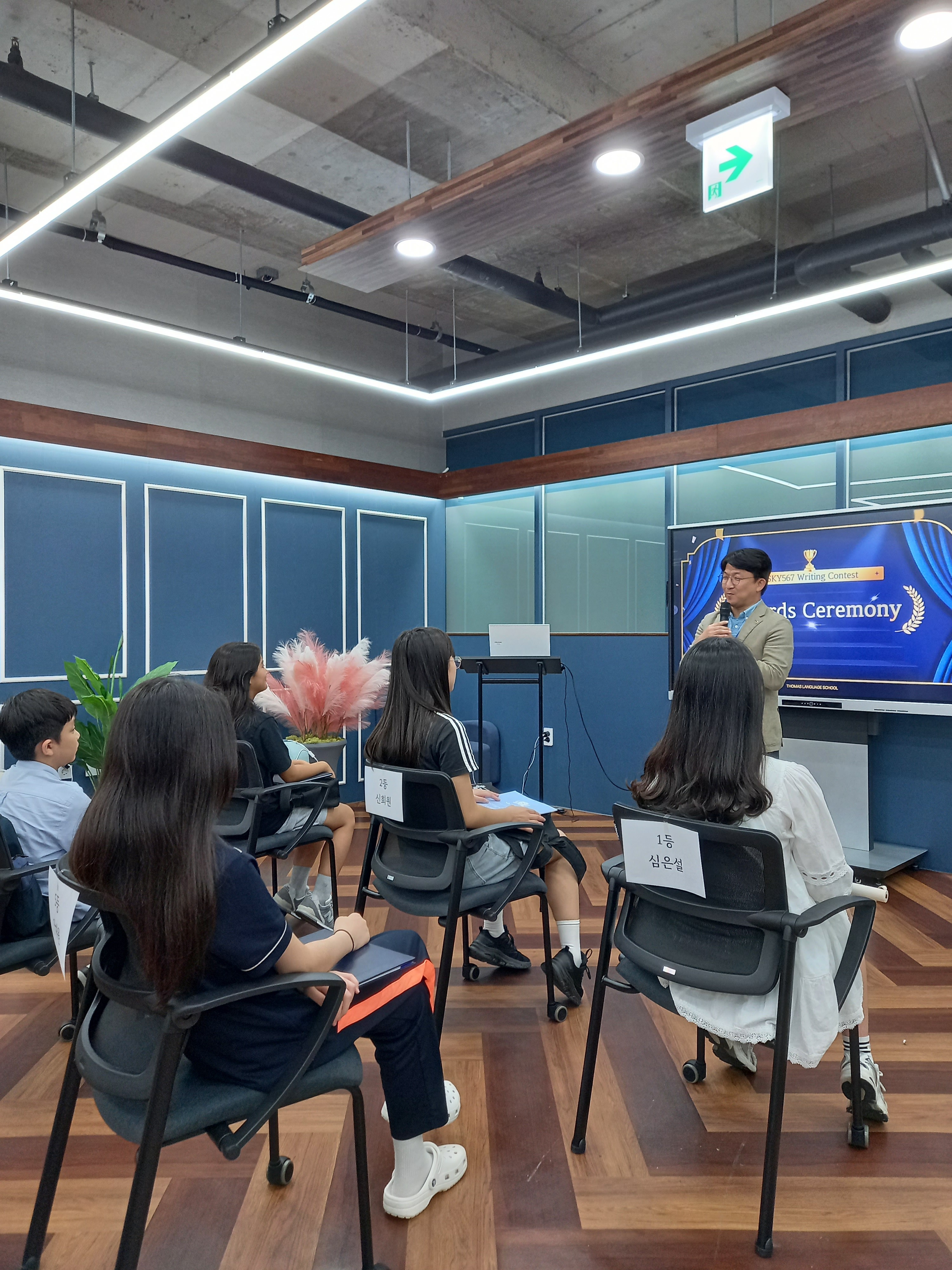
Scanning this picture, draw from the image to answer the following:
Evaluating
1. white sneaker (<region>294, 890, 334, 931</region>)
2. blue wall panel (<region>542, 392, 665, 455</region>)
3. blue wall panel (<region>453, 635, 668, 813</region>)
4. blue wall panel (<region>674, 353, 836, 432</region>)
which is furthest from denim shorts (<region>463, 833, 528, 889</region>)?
blue wall panel (<region>542, 392, 665, 455</region>)

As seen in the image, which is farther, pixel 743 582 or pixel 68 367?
pixel 68 367

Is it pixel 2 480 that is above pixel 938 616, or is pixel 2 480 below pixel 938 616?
above

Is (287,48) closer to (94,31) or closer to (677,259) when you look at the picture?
(94,31)

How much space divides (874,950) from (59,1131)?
291cm

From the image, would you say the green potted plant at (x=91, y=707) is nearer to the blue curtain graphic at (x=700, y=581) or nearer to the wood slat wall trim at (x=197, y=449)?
the wood slat wall trim at (x=197, y=449)

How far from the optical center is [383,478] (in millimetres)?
6246

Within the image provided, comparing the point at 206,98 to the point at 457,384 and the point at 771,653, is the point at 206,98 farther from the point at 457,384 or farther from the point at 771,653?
the point at 457,384

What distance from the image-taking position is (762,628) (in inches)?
140

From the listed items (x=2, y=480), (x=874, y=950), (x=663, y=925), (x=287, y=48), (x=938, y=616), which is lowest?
(x=874, y=950)

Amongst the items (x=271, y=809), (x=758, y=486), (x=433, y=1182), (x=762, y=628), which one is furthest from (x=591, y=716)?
(x=433, y=1182)

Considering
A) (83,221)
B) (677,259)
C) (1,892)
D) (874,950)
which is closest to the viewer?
(1,892)

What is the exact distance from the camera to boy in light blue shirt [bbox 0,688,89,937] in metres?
2.29

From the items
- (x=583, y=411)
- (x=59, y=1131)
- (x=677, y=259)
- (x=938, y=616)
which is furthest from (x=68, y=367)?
(x=938, y=616)

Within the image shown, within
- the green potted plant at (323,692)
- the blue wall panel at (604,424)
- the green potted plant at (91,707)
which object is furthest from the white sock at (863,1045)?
the blue wall panel at (604,424)
